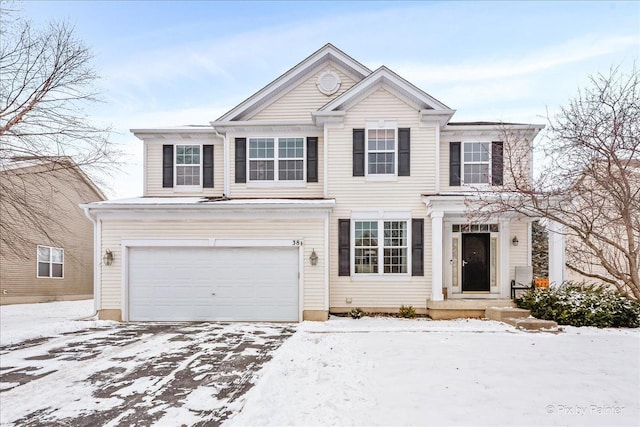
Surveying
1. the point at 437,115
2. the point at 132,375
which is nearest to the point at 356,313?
the point at 437,115

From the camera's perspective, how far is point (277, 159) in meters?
13.9

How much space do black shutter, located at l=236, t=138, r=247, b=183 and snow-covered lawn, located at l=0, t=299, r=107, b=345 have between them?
6.05m

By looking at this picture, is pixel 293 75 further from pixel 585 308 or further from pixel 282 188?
pixel 585 308

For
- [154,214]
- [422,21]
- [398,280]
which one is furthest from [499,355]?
[422,21]

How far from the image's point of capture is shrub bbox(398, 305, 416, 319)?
12562 mm

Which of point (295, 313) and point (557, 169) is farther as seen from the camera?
point (295, 313)

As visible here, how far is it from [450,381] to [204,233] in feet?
27.9

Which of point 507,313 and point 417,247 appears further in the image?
point 417,247

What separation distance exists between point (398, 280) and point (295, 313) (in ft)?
11.0

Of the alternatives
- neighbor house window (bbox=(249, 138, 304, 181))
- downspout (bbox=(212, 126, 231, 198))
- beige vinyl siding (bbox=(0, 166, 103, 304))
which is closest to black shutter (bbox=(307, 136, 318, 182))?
neighbor house window (bbox=(249, 138, 304, 181))

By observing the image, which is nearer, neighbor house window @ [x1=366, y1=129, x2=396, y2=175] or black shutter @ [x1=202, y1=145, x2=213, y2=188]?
neighbor house window @ [x1=366, y1=129, x2=396, y2=175]

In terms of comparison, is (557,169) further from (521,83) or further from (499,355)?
(521,83)

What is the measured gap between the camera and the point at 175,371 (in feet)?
23.2

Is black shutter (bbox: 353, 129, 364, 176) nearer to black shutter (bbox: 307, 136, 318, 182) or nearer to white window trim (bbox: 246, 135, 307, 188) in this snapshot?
black shutter (bbox: 307, 136, 318, 182)
